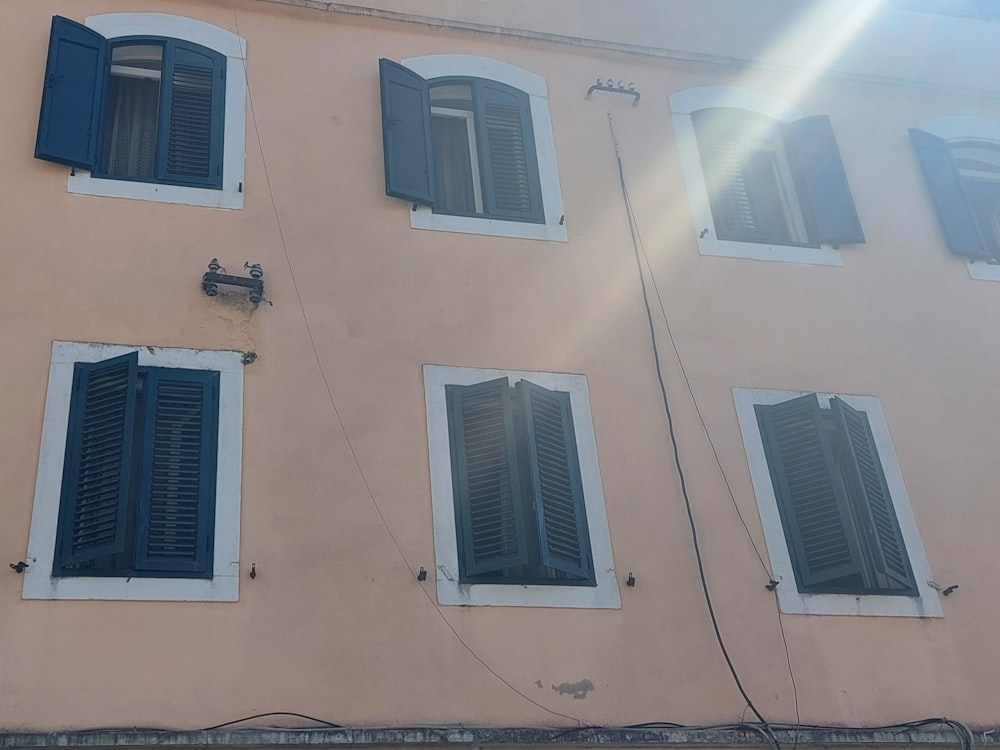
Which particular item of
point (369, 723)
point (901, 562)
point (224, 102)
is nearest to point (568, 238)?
point (224, 102)

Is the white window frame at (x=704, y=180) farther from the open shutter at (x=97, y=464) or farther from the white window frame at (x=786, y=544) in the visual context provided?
the open shutter at (x=97, y=464)

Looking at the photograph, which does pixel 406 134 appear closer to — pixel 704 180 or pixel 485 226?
pixel 485 226

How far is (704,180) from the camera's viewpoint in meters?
12.1

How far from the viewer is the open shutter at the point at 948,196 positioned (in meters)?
12.4

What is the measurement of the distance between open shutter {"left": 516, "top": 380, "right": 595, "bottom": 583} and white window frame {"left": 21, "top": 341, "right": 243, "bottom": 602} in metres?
2.11

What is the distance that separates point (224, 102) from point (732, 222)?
4.61 meters

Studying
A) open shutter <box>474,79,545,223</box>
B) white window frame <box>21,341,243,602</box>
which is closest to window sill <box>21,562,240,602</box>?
white window frame <box>21,341,243,602</box>

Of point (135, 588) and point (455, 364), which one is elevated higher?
point (455, 364)

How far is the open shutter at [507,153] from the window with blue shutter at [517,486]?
195 cm

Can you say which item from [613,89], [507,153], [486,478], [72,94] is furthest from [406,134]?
[486,478]

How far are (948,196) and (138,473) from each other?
8.14 m

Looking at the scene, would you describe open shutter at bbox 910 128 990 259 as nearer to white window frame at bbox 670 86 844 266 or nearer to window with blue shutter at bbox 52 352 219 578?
white window frame at bbox 670 86 844 266

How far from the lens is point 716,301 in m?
11.3

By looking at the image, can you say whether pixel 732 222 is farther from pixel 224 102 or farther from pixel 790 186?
pixel 224 102
